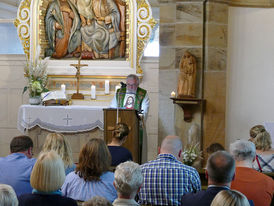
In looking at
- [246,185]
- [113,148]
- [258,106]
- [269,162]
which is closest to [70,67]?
[258,106]

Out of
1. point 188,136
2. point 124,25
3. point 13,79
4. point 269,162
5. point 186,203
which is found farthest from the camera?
point 13,79

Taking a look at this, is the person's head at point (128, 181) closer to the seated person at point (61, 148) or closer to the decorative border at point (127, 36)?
the seated person at point (61, 148)

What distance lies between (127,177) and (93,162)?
2.46ft

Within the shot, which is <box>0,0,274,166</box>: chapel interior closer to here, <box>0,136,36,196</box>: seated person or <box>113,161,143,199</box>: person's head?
<box>0,136,36,196</box>: seated person

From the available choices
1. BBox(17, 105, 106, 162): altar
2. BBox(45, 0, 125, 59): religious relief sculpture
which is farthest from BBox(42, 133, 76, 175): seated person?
BBox(45, 0, 125, 59): religious relief sculpture

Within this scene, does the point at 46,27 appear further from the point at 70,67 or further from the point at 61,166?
the point at 61,166

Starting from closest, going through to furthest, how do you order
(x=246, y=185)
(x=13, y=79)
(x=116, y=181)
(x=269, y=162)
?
(x=116, y=181) → (x=246, y=185) → (x=269, y=162) → (x=13, y=79)

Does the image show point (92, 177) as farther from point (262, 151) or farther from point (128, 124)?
point (128, 124)

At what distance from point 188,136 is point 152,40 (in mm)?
2933

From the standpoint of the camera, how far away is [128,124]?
6.93 m

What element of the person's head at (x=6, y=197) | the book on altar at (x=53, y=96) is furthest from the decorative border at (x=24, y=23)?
the person's head at (x=6, y=197)

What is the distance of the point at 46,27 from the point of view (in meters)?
10.6

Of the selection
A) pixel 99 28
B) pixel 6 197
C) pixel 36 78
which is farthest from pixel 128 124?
pixel 6 197

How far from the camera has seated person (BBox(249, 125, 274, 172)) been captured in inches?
209
